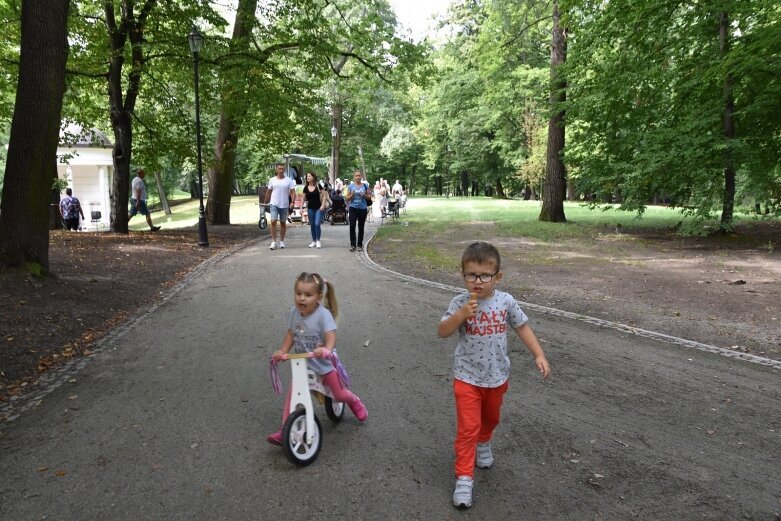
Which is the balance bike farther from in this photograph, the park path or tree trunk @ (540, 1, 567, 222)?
tree trunk @ (540, 1, 567, 222)

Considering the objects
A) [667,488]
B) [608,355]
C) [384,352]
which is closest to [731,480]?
[667,488]

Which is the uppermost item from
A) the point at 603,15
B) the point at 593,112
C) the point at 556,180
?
the point at 603,15

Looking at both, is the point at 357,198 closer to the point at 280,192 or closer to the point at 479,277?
the point at 280,192

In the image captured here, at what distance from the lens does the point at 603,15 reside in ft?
50.4

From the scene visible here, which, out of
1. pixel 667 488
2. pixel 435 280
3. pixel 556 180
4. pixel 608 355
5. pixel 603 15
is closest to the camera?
pixel 667 488

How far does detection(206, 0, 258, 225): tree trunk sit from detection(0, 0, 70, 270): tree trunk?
772cm

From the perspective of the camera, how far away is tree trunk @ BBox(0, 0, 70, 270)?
25.0ft

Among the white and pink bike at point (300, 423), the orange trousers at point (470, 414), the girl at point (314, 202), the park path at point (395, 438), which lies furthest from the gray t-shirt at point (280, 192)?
the orange trousers at point (470, 414)

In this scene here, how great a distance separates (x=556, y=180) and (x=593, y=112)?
455cm

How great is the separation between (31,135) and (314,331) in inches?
258

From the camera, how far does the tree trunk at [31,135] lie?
7625 mm

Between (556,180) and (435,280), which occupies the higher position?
(556,180)

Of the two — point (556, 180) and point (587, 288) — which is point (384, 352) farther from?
point (556, 180)

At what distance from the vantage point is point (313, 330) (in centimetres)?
363
